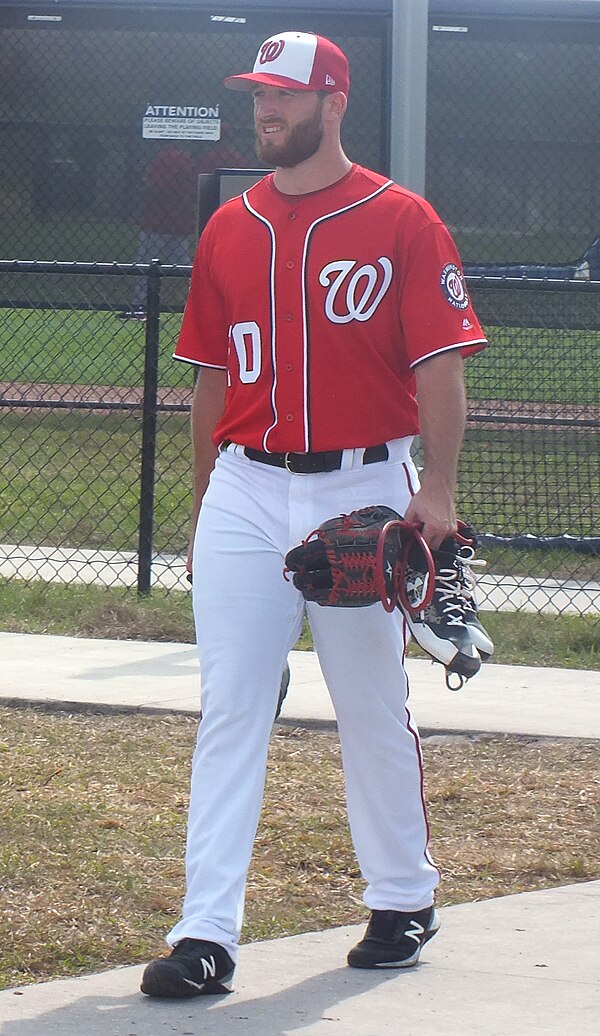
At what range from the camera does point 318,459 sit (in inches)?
135

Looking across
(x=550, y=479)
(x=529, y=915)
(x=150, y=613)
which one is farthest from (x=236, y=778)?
(x=550, y=479)

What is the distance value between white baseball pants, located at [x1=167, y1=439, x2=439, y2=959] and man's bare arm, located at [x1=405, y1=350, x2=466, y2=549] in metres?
0.12

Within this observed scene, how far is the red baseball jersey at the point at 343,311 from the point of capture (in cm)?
339

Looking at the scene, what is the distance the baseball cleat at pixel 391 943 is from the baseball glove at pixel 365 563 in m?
0.65

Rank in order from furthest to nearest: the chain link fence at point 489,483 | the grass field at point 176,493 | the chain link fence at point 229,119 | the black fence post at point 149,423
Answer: the chain link fence at point 229,119 → the grass field at point 176,493 → the chain link fence at point 489,483 → the black fence post at point 149,423

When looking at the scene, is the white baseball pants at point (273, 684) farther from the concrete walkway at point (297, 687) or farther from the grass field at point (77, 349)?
the grass field at point (77, 349)

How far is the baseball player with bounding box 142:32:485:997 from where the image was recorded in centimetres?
338

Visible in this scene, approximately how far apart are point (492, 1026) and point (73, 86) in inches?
355

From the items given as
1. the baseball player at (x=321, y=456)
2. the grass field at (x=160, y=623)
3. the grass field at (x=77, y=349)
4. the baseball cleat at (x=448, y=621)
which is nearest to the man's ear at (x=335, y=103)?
the baseball player at (x=321, y=456)

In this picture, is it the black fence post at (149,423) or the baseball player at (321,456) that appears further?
the black fence post at (149,423)

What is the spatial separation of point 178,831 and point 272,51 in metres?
2.01

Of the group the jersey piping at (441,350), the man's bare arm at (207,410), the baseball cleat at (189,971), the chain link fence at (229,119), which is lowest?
the baseball cleat at (189,971)

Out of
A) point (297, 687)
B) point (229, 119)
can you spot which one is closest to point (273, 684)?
point (297, 687)

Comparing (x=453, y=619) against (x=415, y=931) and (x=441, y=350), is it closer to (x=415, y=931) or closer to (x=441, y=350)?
(x=441, y=350)
